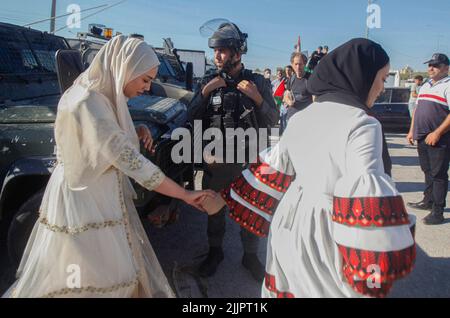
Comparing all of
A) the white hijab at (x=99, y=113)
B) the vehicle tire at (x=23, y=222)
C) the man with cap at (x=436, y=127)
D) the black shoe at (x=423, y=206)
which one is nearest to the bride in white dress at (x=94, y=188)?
the white hijab at (x=99, y=113)

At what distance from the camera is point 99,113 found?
1.62 metres

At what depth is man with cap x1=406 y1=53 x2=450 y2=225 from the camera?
13.3 ft

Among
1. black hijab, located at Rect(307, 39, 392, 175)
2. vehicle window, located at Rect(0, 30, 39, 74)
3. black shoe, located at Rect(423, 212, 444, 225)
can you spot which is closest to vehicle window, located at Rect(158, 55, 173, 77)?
vehicle window, located at Rect(0, 30, 39, 74)

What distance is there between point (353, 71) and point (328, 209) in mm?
535

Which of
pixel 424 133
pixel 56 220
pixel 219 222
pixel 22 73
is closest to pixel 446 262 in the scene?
pixel 424 133

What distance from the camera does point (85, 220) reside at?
172cm

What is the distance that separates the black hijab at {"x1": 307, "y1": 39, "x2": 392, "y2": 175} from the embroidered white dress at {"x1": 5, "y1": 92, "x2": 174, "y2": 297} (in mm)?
883

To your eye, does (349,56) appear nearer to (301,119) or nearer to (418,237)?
(301,119)

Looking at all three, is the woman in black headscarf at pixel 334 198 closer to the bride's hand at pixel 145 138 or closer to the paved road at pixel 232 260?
the bride's hand at pixel 145 138

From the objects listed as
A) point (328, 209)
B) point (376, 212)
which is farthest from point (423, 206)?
point (376, 212)

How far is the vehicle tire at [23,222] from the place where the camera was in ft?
8.00

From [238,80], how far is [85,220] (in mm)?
1565

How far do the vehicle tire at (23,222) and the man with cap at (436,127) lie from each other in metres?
3.98

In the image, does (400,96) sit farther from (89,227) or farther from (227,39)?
(89,227)
